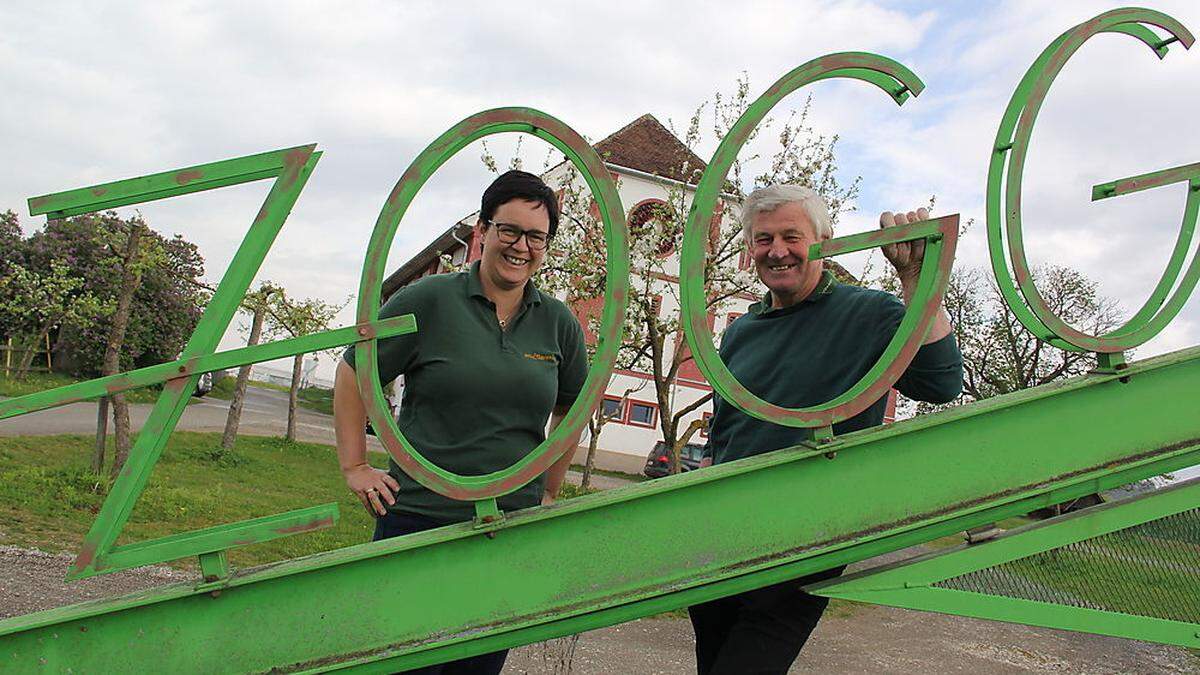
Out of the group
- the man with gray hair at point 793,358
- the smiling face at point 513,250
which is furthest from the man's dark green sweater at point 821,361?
the smiling face at point 513,250

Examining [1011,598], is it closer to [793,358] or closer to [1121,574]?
[1121,574]

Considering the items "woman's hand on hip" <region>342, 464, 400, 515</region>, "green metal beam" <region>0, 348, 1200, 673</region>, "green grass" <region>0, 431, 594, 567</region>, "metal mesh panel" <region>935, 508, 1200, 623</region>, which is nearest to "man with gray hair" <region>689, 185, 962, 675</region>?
"green metal beam" <region>0, 348, 1200, 673</region>

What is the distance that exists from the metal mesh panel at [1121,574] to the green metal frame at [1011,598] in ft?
0.32

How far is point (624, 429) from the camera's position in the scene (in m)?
29.6

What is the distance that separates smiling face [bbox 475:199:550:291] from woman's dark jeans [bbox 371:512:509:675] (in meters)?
0.73

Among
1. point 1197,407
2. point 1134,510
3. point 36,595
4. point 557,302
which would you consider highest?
point 557,302

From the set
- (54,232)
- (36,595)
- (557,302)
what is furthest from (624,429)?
(557,302)

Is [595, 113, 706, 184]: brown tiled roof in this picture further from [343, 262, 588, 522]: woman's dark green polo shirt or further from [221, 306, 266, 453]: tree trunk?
[343, 262, 588, 522]: woman's dark green polo shirt

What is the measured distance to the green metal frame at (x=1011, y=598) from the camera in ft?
6.81

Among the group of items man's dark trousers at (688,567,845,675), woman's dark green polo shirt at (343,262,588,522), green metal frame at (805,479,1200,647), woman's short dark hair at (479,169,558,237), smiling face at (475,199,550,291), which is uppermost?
woman's short dark hair at (479,169,558,237)

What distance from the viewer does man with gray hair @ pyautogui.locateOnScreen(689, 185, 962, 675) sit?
2.28 m

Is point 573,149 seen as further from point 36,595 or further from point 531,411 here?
point 36,595

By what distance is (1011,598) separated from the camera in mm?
2113

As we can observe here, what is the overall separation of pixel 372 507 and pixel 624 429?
2724 cm
